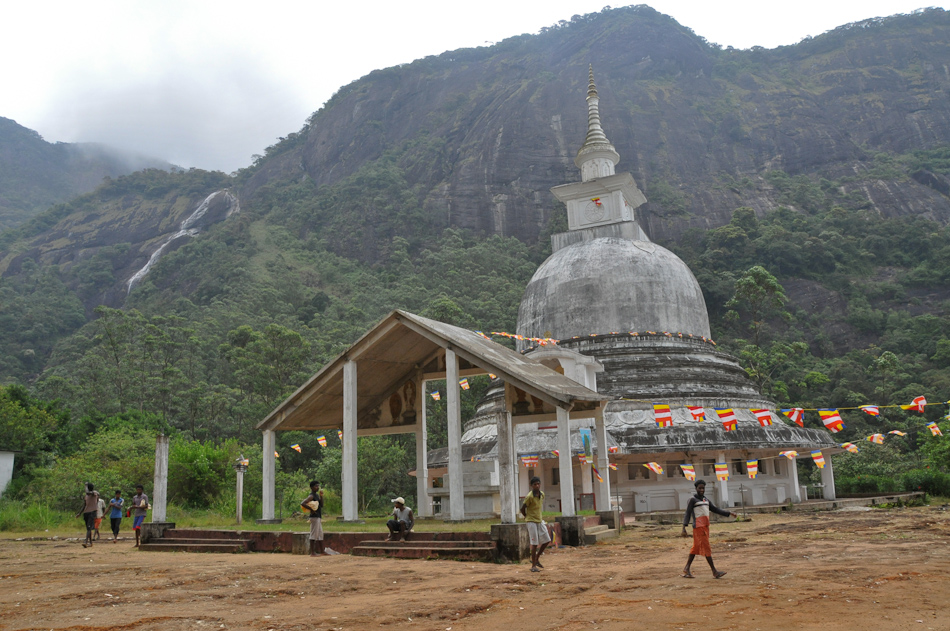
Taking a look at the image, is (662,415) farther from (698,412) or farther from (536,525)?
(536,525)

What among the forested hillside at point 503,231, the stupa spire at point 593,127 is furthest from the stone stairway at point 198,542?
the stupa spire at point 593,127

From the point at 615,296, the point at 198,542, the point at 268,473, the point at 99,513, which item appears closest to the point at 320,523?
the point at 198,542

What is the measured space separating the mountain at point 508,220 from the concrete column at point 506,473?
31322mm

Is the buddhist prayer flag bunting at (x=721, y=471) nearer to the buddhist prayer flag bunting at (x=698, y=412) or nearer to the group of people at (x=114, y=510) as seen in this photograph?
the buddhist prayer flag bunting at (x=698, y=412)

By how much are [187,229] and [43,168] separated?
7489cm

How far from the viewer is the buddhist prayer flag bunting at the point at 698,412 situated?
2306 centimetres

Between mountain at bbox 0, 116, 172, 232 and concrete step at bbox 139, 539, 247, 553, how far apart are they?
129m

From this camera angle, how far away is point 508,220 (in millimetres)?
91375

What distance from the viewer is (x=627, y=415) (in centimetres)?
2486

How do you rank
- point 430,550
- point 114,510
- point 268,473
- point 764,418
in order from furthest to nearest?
point 764,418 < point 114,510 < point 268,473 < point 430,550

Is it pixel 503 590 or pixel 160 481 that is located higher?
Result: pixel 160 481

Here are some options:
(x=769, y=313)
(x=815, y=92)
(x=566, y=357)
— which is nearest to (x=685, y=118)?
(x=815, y=92)

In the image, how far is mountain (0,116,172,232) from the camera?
134250 millimetres

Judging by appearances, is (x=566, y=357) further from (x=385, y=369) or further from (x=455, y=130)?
(x=455, y=130)
